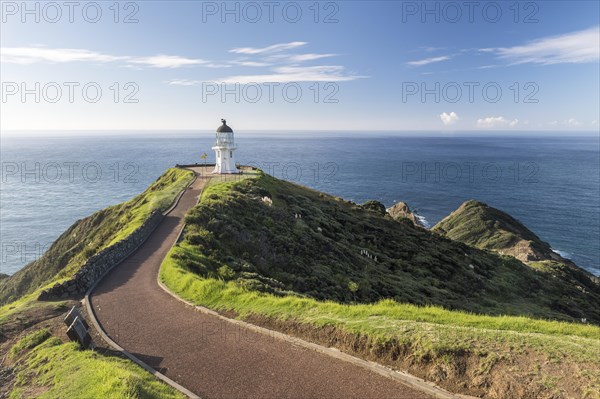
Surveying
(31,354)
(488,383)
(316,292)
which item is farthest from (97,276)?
(488,383)

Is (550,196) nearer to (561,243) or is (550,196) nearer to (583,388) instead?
(561,243)

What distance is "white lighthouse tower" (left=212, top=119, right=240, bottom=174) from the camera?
182 feet

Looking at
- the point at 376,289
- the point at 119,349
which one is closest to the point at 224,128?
the point at 376,289

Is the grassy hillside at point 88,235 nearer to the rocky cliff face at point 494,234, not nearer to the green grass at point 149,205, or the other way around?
the green grass at point 149,205

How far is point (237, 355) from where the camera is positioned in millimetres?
12992

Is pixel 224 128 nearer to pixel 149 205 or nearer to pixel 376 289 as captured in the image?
pixel 149 205

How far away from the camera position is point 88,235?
147 feet

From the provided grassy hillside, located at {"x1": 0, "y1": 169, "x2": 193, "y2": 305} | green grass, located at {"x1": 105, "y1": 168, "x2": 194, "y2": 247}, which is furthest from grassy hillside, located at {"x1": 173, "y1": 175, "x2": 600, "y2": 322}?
grassy hillside, located at {"x1": 0, "y1": 169, "x2": 193, "y2": 305}

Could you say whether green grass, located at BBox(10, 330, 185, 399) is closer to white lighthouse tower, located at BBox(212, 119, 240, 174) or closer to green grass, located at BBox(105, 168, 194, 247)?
green grass, located at BBox(105, 168, 194, 247)

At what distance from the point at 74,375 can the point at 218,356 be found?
4.47 m

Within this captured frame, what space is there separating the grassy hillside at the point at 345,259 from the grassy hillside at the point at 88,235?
698 centimetres

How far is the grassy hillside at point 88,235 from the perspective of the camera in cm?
3675

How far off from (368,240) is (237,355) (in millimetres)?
27409

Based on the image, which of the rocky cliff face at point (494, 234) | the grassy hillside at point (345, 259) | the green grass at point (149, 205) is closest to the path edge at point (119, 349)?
the grassy hillside at point (345, 259)
